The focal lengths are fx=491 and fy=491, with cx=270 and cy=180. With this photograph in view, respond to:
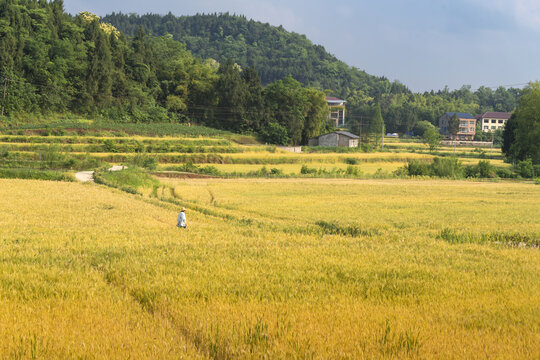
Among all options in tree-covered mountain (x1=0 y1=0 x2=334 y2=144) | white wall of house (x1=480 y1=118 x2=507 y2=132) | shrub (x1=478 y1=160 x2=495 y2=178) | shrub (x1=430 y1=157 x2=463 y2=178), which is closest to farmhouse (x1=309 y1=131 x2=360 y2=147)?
tree-covered mountain (x1=0 y1=0 x2=334 y2=144)

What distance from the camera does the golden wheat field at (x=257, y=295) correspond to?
528cm

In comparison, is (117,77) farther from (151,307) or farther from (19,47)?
(151,307)

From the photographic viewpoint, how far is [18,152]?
1996 inches

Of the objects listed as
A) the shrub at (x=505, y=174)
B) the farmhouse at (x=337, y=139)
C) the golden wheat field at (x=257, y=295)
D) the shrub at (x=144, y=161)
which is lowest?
the shrub at (x=505, y=174)

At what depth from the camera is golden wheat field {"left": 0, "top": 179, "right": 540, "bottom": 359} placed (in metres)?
5.28

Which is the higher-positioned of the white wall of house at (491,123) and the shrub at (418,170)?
the white wall of house at (491,123)

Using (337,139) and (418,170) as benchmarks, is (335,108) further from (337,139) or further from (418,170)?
(418,170)

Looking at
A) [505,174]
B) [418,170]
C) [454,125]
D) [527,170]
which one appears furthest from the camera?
[454,125]

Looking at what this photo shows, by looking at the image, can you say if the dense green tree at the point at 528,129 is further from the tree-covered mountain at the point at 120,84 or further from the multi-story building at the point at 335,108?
the multi-story building at the point at 335,108

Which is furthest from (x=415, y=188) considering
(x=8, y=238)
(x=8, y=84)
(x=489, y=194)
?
(x=8, y=84)

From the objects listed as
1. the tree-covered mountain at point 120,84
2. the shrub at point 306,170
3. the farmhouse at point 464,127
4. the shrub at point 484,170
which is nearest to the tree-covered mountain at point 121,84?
the tree-covered mountain at point 120,84

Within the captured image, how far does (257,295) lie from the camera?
23.7 feet

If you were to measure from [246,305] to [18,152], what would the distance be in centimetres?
5114

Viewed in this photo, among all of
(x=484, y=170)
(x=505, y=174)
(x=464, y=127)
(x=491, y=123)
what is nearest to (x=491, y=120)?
(x=491, y=123)
